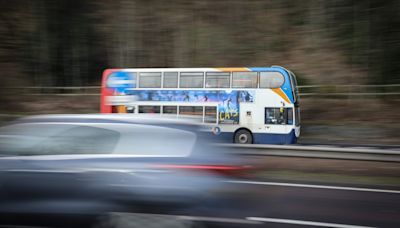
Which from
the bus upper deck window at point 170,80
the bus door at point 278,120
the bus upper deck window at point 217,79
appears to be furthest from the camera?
the bus upper deck window at point 170,80

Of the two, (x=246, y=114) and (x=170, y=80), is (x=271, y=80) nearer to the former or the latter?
(x=246, y=114)

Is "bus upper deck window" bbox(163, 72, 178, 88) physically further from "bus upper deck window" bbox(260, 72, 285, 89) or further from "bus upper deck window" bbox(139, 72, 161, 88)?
"bus upper deck window" bbox(260, 72, 285, 89)

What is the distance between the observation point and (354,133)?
2061 centimetres

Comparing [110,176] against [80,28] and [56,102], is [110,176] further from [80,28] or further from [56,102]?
[80,28]

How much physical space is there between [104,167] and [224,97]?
1313 centimetres

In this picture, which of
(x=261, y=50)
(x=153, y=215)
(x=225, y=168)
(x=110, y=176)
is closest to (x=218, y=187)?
(x=225, y=168)

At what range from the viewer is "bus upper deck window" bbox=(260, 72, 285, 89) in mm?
16500

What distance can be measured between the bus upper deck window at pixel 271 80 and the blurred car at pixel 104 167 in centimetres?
1225

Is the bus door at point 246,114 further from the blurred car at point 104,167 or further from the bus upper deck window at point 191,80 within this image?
the blurred car at point 104,167

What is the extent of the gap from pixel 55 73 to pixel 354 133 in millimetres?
21264

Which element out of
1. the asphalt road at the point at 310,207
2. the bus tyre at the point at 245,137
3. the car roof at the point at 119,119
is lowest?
the asphalt road at the point at 310,207

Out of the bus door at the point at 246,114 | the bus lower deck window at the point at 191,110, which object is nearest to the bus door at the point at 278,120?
the bus door at the point at 246,114

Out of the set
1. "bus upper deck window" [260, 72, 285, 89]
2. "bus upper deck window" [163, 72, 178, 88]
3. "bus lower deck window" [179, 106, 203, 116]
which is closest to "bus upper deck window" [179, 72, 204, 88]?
"bus upper deck window" [163, 72, 178, 88]

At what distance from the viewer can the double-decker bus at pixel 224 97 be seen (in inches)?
653
